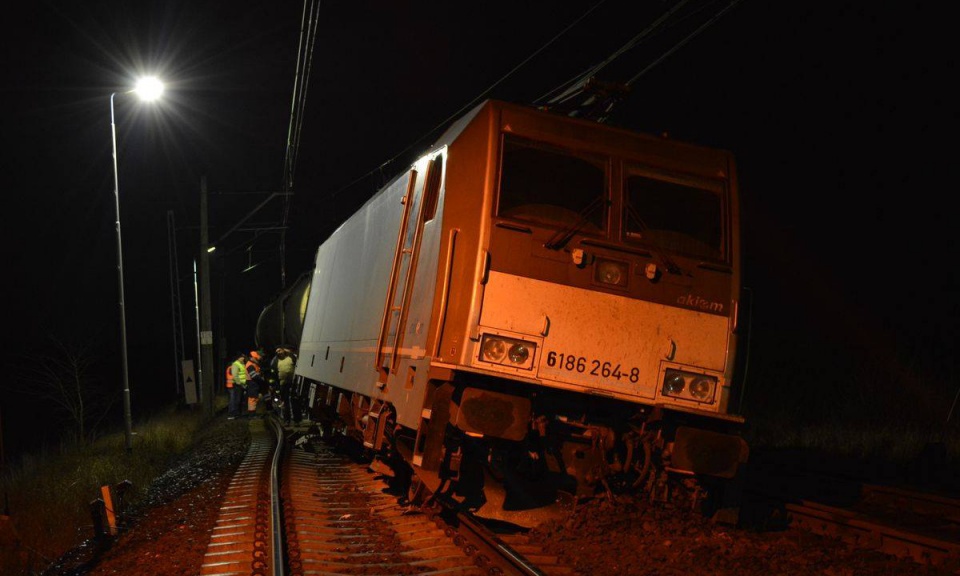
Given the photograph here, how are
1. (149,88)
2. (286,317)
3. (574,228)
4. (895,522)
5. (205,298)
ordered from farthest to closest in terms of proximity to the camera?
1. (205,298)
2. (286,317)
3. (149,88)
4. (895,522)
5. (574,228)

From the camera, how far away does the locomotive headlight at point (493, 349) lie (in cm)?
659

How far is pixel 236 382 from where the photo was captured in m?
24.0

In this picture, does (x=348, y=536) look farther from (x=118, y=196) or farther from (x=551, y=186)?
(x=118, y=196)

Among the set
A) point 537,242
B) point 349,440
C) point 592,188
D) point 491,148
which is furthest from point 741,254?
point 349,440

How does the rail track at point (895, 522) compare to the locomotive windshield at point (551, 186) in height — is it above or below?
below

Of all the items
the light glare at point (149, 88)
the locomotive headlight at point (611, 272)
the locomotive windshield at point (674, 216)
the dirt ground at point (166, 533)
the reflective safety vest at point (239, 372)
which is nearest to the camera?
the dirt ground at point (166, 533)

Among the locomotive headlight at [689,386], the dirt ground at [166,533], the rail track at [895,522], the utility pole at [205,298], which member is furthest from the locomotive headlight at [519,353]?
the utility pole at [205,298]

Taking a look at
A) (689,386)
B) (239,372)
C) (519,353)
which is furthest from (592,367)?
(239,372)

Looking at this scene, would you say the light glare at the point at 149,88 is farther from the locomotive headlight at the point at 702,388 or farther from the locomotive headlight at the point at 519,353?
the locomotive headlight at the point at 702,388

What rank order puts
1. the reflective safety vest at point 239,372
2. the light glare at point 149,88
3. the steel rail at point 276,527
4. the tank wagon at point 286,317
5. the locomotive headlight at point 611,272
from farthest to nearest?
the reflective safety vest at point 239,372, the tank wagon at point 286,317, the light glare at point 149,88, the locomotive headlight at point 611,272, the steel rail at point 276,527

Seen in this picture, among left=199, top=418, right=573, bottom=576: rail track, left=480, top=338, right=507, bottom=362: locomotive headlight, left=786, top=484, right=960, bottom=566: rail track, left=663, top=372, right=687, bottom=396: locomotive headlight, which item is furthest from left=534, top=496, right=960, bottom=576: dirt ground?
left=480, top=338, right=507, bottom=362: locomotive headlight

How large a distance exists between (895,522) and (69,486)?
1192 cm

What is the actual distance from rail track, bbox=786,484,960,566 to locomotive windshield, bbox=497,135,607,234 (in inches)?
125

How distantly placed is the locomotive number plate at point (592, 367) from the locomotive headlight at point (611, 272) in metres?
0.62
